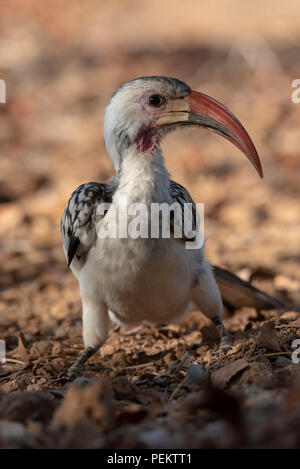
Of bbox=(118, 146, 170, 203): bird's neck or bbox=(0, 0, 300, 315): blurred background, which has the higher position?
bbox=(0, 0, 300, 315): blurred background

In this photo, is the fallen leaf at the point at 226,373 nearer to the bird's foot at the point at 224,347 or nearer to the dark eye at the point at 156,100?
the bird's foot at the point at 224,347

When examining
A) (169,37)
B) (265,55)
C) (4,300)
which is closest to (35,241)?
(4,300)

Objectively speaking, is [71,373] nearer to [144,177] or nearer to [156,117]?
[144,177]

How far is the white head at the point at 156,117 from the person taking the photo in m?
4.09

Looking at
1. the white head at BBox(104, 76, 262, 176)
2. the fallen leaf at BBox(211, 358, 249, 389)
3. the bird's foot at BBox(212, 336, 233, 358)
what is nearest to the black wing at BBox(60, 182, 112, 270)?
the white head at BBox(104, 76, 262, 176)

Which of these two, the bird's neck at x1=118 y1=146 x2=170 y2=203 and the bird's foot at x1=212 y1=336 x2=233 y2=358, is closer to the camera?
the bird's neck at x1=118 y1=146 x2=170 y2=203

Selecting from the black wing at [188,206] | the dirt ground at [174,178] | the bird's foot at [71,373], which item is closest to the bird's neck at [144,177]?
the black wing at [188,206]

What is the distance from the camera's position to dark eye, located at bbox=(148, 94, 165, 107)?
4137 mm

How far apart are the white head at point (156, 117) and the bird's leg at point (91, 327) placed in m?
0.99

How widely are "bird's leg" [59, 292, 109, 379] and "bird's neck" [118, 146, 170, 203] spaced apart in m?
0.86

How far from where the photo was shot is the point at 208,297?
4.68 m

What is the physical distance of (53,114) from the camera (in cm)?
1245

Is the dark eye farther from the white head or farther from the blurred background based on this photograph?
the blurred background

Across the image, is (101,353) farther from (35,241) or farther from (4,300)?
(35,241)
